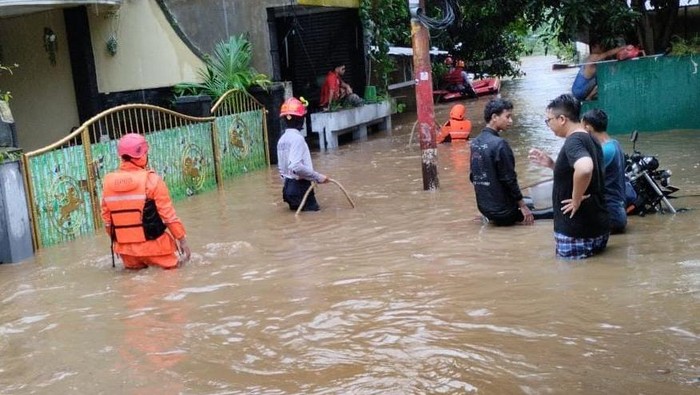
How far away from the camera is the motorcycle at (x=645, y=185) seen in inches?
332

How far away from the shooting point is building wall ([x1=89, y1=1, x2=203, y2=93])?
16.0m

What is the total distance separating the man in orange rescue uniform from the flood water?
27cm

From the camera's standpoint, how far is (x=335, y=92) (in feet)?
60.5

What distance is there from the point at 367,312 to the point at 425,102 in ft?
19.2

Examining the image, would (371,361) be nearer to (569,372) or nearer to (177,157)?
(569,372)

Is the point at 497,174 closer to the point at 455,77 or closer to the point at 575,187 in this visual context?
the point at 575,187

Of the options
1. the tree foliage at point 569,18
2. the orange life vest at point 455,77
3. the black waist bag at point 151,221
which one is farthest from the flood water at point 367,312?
the orange life vest at point 455,77

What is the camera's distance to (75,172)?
9.76 meters

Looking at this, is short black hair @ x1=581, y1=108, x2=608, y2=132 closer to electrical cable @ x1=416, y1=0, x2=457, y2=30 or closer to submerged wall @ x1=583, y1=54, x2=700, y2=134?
electrical cable @ x1=416, y1=0, x2=457, y2=30

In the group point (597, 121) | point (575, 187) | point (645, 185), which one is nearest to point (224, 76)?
point (645, 185)

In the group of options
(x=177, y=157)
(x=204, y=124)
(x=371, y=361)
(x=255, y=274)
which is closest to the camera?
(x=371, y=361)

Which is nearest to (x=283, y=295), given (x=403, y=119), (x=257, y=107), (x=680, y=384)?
(x=680, y=384)

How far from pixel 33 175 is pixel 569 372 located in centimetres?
653

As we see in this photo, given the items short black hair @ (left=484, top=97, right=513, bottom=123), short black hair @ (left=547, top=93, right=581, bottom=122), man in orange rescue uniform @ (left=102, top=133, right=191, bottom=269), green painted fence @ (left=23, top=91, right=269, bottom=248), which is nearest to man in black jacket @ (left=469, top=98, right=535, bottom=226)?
short black hair @ (left=484, top=97, right=513, bottom=123)
